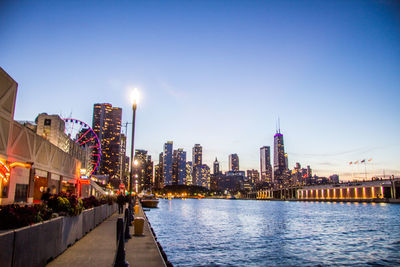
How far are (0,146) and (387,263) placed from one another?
3161 cm

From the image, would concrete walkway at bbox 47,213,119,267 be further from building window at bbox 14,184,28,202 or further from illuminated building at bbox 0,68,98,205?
building window at bbox 14,184,28,202

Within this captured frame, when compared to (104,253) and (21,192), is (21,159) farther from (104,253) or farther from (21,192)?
(104,253)

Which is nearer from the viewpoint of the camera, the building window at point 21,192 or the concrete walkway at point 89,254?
the concrete walkway at point 89,254

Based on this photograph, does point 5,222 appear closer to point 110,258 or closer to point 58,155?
point 110,258

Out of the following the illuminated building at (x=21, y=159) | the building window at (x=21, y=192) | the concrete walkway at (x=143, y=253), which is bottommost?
the concrete walkway at (x=143, y=253)

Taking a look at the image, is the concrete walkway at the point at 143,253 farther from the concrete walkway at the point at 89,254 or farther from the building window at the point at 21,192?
the building window at the point at 21,192

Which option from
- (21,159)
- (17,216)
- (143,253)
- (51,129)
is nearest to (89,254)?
(143,253)

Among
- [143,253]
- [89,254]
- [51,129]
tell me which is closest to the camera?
[89,254]

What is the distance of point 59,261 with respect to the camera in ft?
32.3

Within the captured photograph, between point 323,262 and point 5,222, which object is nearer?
point 5,222

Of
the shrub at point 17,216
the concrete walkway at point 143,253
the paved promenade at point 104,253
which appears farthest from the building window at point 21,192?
the shrub at point 17,216

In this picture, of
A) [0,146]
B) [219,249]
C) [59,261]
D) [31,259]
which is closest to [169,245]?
[219,249]

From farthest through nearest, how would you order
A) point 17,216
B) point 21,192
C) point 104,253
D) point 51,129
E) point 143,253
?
point 51,129
point 21,192
point 143,253
point 104,253
point 17,216

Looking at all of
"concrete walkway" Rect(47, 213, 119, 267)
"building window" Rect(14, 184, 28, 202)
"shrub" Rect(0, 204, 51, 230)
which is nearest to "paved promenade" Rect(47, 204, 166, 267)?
"concrete walkway" Rect(47, 213, 119, 267)
